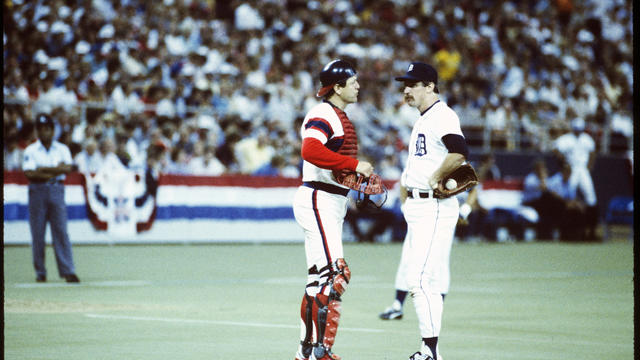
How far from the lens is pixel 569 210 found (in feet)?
91.9

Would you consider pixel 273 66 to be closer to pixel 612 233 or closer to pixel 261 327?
pixel 612 233

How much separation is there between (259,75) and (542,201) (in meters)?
7.73


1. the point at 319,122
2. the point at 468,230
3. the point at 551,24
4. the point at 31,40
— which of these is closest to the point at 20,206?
the point at 31,40

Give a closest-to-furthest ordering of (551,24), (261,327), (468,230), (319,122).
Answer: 1. (319,122)
2. (261,327)
3. (468,230)
4. (551,24)

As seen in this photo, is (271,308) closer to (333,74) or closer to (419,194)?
(419,194)

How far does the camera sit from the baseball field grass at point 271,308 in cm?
968

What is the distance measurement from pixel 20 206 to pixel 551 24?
22884 millimetres

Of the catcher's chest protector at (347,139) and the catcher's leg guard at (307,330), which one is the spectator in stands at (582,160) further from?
the catcher's leg guard at (307,330)

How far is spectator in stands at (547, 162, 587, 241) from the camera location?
92.1ft

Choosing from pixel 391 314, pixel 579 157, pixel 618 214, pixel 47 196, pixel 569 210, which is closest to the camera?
pixel 391 314

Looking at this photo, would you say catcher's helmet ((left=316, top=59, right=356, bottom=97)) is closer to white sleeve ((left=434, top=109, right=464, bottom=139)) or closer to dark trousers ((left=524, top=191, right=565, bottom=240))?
white sleeve ((left=434, top=109, right=464, bottom=139))

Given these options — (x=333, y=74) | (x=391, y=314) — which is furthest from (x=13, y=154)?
(x=333, y=74)

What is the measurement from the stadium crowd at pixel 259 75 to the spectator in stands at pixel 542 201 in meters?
2.46

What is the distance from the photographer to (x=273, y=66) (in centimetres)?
2788
